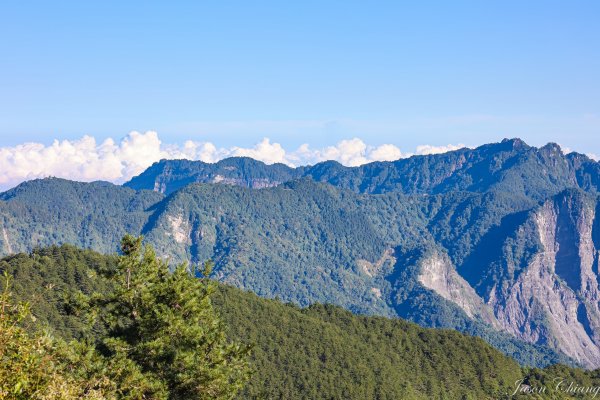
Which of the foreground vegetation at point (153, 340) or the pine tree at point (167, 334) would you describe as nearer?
the foreground vegetation at point (153, 340)

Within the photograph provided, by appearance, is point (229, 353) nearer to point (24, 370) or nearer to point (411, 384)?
point (24, 370)

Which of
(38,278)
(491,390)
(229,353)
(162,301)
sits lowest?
(491,390)

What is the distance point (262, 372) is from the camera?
186750mm

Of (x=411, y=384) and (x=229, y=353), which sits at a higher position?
(x=229, y=353)

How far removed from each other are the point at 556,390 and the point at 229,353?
5975 inches

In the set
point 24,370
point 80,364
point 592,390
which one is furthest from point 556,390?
point 24,370

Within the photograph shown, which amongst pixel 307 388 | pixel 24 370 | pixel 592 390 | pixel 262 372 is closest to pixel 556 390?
pixel 592 390

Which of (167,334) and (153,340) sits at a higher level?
(167,334)

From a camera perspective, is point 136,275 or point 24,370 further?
point 136,275

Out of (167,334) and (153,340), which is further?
(167,334)

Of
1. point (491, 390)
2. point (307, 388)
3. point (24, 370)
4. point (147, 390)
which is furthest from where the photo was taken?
point (491, 390)

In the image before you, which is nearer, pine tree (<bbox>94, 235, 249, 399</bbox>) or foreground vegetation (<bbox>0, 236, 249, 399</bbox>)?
foreground vegetation (<bbox>0, 236, 249, 399</bbox>)

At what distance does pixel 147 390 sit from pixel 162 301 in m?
8.37

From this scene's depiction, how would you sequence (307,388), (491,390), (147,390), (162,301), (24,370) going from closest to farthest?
(24,370) < (147,390) < (162,301) < (307,388) < (491,390)
